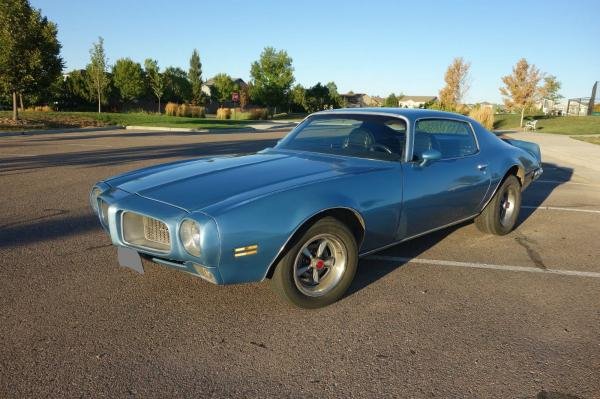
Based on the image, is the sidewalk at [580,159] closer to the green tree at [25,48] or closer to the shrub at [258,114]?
the green tree at [25,48]

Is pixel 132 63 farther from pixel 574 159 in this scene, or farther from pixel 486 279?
pixel 486 279

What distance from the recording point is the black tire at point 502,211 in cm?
506

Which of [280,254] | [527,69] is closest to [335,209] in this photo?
[280,254]

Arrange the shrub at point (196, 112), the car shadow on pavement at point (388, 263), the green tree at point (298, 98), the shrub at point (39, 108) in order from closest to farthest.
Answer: the car shadow on pavement at point (388, 263) → the shrub at point (39, 108) → the shrub at point (196, 112) → the green tree at point (298, 98)

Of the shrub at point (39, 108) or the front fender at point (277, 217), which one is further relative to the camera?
the shrub at point (39, 108)

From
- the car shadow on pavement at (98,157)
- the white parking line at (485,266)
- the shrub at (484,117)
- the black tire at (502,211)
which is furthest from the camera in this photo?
the shrub at (484,117)

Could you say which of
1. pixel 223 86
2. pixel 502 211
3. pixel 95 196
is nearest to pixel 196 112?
pixel 223 86

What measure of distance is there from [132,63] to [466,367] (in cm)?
4965

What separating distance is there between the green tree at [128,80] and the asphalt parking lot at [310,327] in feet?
146

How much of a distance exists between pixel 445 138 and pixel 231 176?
229 centimetres

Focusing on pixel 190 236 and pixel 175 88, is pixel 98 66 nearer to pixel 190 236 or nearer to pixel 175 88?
pixel 175 88

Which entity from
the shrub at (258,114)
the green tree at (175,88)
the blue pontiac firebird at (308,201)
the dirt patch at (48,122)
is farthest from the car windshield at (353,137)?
the green tree at (175,88)

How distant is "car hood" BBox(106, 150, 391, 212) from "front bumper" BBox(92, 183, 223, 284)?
0.07 meters

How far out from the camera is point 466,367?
104 inches
